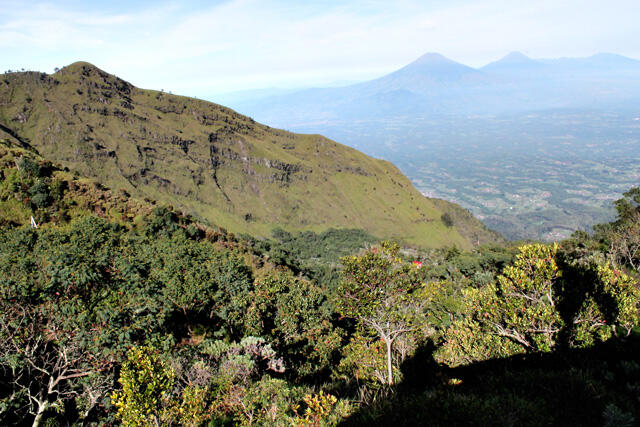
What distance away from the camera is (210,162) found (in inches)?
5679

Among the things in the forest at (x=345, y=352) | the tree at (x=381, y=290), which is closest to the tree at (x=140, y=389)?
the forest at (x=345, y=352)

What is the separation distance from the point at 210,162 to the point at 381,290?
462 ft

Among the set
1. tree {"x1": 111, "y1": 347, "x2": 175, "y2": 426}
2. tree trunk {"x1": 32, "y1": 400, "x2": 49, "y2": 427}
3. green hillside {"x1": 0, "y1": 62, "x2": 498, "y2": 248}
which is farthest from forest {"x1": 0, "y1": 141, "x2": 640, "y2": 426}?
green hillside {"x1": 0, "y1": 62, "x2": 498, "y2": 248}

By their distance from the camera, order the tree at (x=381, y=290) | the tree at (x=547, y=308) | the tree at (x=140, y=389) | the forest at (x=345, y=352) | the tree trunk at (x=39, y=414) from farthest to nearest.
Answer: the tree at (x=381, y=290)
the tree at (x=547, y=308)
the tree trunk at (x=39, y=414)
the tree at (x=140, y=389)
the forest at (x=345, y=352)

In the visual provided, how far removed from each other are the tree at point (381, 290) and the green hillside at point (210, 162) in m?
103

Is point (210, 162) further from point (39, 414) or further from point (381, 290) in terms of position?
point (381, 290)

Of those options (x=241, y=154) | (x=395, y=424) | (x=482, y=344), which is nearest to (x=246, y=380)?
(x=395, y=424)

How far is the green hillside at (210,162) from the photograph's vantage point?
11581 centimetres

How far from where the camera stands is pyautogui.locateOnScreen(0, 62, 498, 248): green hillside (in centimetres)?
11581

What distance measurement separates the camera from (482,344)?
15.5 meters

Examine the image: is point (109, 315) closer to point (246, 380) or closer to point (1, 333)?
point (1, 333)

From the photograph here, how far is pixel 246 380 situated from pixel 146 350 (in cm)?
513

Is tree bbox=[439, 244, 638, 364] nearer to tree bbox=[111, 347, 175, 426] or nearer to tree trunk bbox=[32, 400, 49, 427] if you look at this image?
tree bbox=[111, 347, 175, 426]

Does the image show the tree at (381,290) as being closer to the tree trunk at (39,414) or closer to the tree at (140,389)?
the tree at (140,389)
